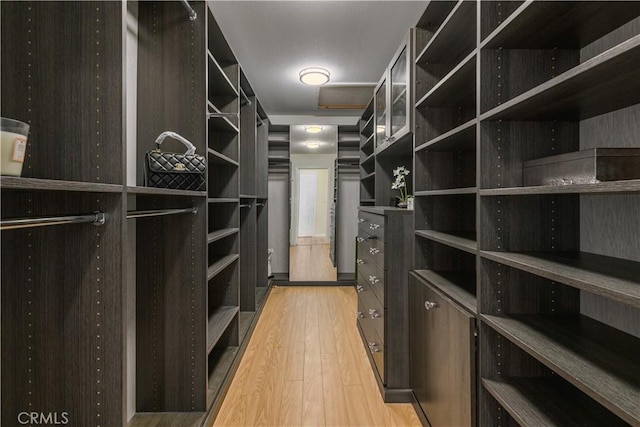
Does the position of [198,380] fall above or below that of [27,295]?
below

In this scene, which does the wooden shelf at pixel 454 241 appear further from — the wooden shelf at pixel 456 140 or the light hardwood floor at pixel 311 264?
the light hardwood floor at pixel 311 264

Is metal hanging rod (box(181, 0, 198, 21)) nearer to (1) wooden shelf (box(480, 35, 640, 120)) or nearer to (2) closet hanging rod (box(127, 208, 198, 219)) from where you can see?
(2) closet hanging rod (box(127, 208, 198, 219))

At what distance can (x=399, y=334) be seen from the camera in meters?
2.09

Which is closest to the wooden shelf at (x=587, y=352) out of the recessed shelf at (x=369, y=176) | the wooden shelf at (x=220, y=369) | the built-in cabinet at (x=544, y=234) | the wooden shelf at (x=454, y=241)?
the built-in cabinet at (x=544, y=234)

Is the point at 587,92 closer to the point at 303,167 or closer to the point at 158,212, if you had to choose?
the point at 158,212

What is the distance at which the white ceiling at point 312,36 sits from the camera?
2.50 metres

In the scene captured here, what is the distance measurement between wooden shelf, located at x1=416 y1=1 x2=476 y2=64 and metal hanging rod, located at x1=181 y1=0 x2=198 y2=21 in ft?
3.94

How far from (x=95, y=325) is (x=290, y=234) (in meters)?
3.72

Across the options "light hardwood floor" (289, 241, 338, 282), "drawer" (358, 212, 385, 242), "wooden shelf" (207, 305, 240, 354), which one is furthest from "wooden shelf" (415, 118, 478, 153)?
"light hardwood floor" (289, 241, 338, 282)

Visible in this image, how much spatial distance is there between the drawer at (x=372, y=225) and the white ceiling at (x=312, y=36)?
1.45 meters

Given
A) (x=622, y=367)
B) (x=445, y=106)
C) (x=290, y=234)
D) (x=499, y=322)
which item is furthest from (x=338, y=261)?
(x=622, y=367)

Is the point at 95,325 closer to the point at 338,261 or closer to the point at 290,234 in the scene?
the point at 290,234

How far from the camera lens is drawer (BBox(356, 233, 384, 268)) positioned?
222cm

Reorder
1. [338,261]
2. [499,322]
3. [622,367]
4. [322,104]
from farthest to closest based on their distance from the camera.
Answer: [338,261]
[322,104]
[499,322]
[622,367]
